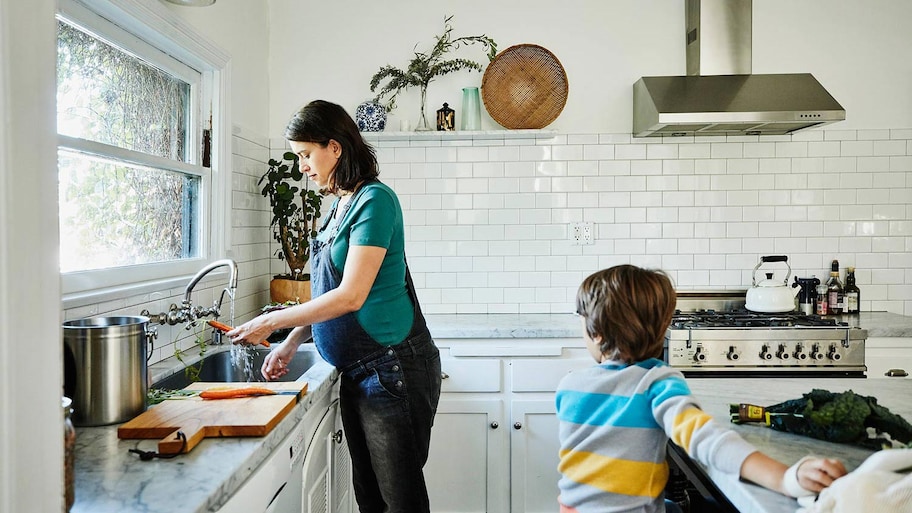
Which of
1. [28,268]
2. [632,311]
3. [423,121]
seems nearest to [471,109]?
[423,121]

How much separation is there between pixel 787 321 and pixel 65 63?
2.91 metres

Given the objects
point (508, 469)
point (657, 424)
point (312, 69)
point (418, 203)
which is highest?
point (312, 69)

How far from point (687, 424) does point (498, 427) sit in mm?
1880

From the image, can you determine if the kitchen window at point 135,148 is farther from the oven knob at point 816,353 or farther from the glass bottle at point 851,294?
the glass bottle at point 851,294

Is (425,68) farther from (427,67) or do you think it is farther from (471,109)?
(471,109)

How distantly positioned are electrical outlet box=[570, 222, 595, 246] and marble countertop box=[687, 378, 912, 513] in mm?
1742

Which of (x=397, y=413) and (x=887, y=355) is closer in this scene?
(x=397, y=413)

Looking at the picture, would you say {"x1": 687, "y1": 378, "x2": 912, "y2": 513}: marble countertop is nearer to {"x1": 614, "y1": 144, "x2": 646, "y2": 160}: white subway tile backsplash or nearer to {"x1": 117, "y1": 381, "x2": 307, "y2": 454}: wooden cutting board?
{"x1": 117, "y1": 381, "x2": 307, "y2": 454}: wooden cutting board

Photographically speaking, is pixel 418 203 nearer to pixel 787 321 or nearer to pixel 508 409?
pixel 508 409

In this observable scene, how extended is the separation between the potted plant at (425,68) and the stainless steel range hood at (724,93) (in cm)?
84

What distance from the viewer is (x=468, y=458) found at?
9.96ft

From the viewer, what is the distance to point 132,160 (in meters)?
2.20

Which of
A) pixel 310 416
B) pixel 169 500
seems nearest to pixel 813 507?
pixel 169 500

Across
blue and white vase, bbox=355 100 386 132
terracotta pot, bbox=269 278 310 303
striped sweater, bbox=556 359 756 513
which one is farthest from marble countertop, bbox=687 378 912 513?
blue and white vase, bbox=355 100 386 132
